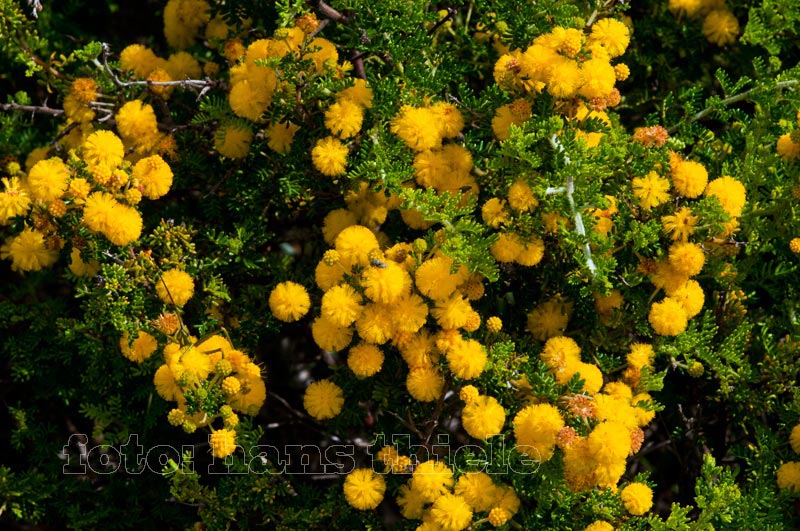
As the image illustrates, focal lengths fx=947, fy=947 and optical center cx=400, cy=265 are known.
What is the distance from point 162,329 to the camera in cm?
301

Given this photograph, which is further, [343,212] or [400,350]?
[343,212]

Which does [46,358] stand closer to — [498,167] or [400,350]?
[400,350]

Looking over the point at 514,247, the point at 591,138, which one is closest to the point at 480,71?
the point at 591,138

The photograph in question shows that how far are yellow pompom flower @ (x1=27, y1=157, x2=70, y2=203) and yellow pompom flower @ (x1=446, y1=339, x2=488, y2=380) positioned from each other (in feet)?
4.39

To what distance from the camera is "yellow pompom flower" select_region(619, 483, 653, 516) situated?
109 inches

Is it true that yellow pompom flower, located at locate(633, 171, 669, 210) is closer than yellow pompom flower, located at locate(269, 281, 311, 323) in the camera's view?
Yes

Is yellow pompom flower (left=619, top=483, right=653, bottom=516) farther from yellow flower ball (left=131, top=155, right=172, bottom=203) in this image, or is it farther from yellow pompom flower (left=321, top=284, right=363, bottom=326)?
yellow flower ball (left=131, top=155, right=172, bottom=203)

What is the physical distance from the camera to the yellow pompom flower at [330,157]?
2992 millimetres

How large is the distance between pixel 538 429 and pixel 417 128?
1.00 m

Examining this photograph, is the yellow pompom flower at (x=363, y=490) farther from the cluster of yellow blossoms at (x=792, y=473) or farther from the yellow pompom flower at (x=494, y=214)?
the cluster of yellow blossoms at (x=792, y=473)

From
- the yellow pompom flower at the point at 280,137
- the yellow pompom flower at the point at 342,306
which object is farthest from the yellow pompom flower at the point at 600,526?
the yellow pompom flower at the point at 280,137

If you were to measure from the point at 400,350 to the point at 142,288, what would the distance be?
0.88 m

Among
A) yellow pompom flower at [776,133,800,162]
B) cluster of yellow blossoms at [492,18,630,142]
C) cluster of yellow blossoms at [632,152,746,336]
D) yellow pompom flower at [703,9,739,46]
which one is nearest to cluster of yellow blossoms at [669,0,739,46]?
yellow pompom flower at [703,9,739,46]

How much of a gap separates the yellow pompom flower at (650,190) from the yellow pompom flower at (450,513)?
1.06 meters
